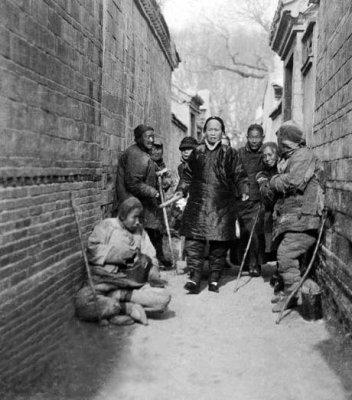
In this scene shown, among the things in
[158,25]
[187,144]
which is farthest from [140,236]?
[158,25]

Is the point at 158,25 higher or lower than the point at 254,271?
higher

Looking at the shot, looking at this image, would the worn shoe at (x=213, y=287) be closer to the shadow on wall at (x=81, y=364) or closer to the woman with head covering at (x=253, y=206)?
the woman with head covering at (x=253, y=206)

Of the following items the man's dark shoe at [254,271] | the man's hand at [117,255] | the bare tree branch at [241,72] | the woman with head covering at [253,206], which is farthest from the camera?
the bare tree branch at [241,72]

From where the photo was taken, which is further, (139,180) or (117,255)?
(139,180)

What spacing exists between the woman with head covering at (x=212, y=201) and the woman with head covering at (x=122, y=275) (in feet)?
3.12

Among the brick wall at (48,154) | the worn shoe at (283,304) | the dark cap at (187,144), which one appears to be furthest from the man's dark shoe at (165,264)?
the worn shoe at (283,304)

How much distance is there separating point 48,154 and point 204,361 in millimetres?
1993

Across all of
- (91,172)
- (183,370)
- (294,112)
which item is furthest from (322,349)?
(294,112)

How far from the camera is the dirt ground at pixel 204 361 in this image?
3590 mm

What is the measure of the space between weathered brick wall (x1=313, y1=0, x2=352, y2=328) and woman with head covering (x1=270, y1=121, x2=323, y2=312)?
0.17 meters

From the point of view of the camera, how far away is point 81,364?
4035 millimetres

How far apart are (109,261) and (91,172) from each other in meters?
1.11

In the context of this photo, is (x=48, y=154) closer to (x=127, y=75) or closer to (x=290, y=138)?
(x=290, y=138)

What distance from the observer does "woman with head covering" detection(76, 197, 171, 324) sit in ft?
16.1
